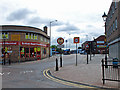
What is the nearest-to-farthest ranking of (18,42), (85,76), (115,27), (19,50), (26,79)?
(26,79) → (85,76) → (115,27) → (19,50) → (18,42)

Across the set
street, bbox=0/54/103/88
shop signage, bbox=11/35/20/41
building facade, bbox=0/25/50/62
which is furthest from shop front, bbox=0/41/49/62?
street, bbox=0/54/103/88

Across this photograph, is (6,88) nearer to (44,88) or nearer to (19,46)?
(44,88)

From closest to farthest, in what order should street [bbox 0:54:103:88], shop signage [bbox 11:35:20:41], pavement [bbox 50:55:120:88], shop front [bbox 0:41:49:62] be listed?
pavement [bbox 50:55:120:88] → street [bbox 0:54:103:88] → shop front [bbox 0:41:49:62] → shop signage [bbox 11:35:20:41]

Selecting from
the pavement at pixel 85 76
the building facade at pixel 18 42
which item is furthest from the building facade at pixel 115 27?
the building facade at pixel 18 42

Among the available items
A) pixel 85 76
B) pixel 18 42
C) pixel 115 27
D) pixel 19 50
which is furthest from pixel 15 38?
pixel 85 76

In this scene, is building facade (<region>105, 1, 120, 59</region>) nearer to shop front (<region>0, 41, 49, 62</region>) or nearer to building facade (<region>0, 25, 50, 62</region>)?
building facade (<region>0, 25, 50, 62</region>)

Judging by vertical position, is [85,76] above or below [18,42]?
below

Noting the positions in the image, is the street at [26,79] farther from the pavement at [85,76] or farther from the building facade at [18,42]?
the building facade at [18,42]

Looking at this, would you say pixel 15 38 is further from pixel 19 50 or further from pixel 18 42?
pixel 19 50

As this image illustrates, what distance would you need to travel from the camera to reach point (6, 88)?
23.4 feet

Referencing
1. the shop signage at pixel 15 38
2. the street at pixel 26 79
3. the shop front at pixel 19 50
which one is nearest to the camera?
the street at pixel 26 79

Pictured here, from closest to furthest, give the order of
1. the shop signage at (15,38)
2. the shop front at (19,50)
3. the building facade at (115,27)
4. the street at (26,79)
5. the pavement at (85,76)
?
the pavement at (85,76) → the street at (26,79) → the building facade at (115,27) → the shop front at (19,50) → the shop signage at (15,38)

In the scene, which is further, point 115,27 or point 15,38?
point 15,38

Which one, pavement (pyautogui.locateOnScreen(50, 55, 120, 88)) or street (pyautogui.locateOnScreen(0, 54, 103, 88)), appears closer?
pavement (pyautogui.locateOnScreen(50, 55, 120, 88))
